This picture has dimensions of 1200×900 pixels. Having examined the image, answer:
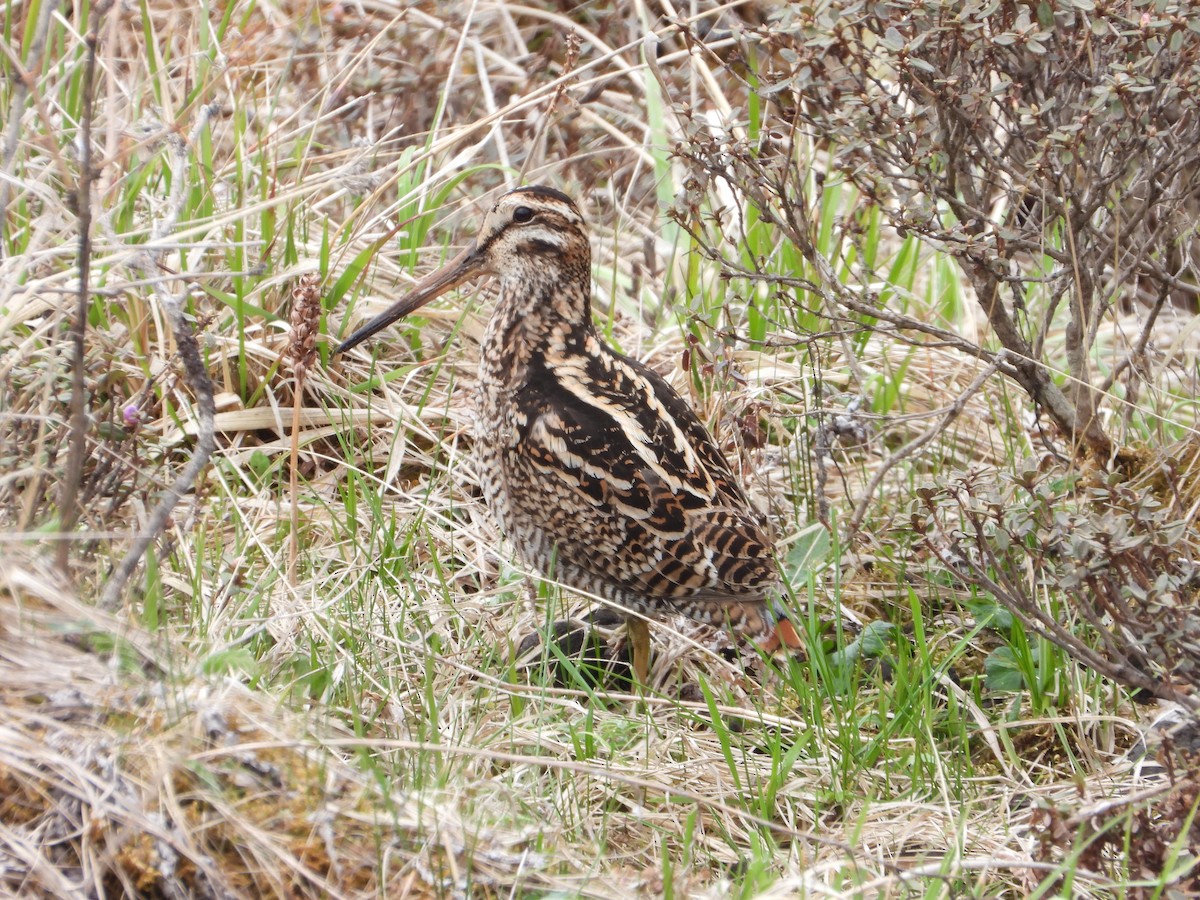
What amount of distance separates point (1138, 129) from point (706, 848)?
71.1 inches

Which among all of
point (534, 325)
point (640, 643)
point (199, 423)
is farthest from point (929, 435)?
→ point (199, 423)

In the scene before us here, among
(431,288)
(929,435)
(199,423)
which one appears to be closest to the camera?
(199,423)

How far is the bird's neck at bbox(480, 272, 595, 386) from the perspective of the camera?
12.0ft

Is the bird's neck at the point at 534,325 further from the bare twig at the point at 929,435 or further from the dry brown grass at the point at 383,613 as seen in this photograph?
the bare twig at the point at 929,435

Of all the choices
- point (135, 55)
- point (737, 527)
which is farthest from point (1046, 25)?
point (135, 55)

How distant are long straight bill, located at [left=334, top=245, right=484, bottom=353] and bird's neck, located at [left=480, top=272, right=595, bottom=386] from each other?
5.1 inches

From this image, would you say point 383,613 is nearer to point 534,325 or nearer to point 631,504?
point 631,504

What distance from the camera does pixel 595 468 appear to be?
11.1 ft

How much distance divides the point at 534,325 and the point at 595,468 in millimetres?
477

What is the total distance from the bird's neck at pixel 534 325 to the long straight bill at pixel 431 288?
13 centimetres

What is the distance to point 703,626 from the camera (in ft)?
12.7

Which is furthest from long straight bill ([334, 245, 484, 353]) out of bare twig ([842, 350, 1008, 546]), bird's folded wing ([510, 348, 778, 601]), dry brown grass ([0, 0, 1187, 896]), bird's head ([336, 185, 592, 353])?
bare twig ([842, 350, 1008, 546])

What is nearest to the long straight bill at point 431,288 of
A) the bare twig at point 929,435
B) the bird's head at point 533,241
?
the bird's head at point 533,241

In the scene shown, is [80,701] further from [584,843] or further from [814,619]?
[814,619]
